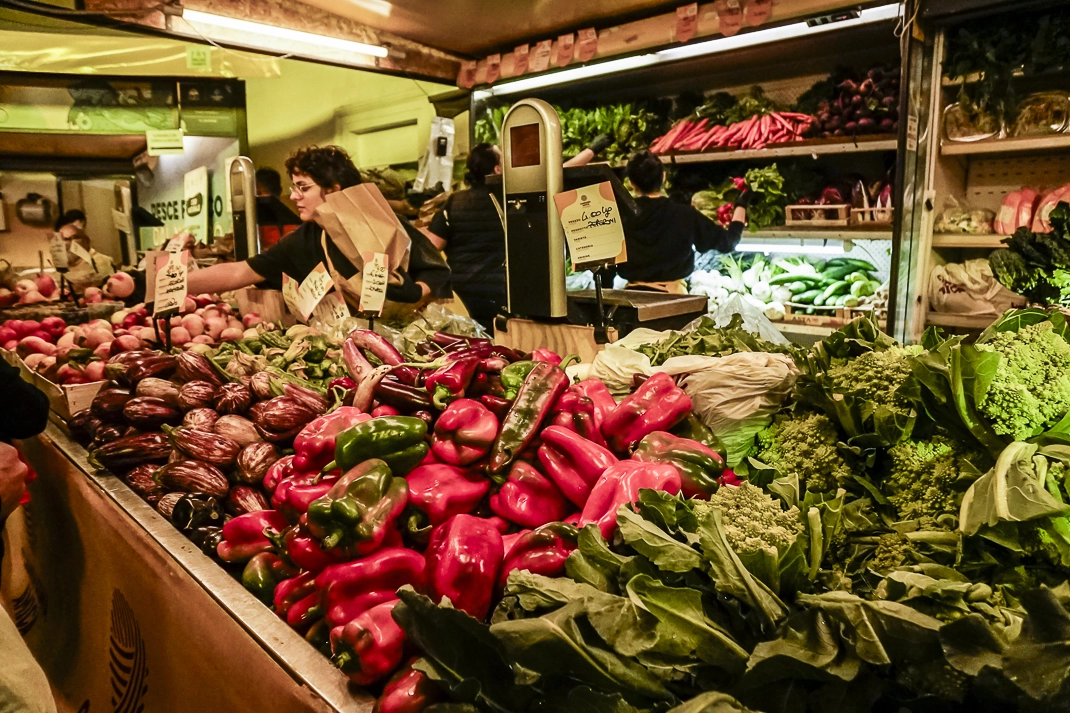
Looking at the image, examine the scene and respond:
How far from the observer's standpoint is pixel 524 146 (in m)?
2.67

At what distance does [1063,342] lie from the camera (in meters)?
1.22

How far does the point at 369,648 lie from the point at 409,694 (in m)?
0.10

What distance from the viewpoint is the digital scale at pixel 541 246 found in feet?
8.55

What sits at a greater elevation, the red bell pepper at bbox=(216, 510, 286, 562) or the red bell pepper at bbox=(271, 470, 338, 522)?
the red bell pepper at bbox=(271, 470, 338, 522)

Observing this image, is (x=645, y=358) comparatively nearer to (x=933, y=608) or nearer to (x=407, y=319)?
(x=933, y=608)

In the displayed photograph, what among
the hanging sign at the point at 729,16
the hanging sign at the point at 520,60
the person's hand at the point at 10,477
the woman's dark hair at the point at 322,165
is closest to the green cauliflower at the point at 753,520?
the person's hand at the point at 10,477

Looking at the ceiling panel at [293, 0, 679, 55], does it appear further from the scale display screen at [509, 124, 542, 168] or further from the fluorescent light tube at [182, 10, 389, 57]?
the scale display screen at [509, 124, 542, 168]

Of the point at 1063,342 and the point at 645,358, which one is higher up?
the point at 1063,342

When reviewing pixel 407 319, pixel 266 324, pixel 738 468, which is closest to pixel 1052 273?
pixel 738 468

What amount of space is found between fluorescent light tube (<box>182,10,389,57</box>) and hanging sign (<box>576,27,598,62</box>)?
1531 millimetres

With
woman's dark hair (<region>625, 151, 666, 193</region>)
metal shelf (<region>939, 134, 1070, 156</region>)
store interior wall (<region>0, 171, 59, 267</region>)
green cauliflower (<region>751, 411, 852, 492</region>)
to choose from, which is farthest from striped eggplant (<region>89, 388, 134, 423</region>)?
store interior wall (<region>0, 171, 59, 267</region>)

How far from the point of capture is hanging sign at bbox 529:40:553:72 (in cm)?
543

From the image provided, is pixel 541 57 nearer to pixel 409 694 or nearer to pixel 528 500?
pixel 528 500

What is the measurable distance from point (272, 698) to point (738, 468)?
104 centimetres
